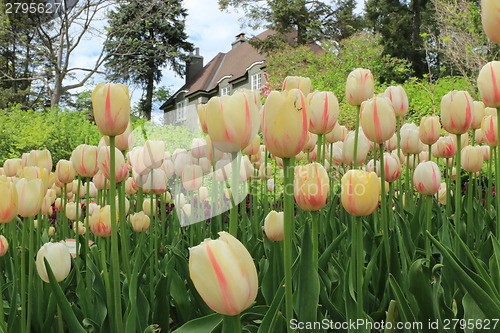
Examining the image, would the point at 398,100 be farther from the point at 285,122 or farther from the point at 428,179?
the point at 285,122

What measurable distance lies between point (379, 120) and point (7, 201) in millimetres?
1040

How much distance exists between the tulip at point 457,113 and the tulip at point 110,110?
1.03m

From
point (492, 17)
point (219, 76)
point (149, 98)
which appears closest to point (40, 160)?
point (492, 17)

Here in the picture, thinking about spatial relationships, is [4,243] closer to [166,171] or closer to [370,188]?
[166,171]

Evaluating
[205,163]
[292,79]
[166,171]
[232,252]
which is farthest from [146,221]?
[232,252]

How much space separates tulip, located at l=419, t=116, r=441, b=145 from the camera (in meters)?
1.81

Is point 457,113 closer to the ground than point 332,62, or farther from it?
closer to the ground

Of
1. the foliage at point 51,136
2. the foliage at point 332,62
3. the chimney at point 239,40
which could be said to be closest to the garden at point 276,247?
the foliage at point 51,136

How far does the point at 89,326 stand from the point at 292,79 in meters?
0.96

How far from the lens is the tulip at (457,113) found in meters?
1.35

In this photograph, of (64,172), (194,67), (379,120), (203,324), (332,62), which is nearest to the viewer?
(203,324)

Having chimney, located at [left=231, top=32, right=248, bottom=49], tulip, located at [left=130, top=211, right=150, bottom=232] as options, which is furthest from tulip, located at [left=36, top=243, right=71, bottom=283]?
chimney, located at [left=231, top=32, right=248, bottom=49]

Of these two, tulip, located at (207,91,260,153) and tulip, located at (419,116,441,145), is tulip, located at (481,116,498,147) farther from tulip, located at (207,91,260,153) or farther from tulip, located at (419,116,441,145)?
tulip, located at (207,91,260,153)

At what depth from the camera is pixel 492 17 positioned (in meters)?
1.07
